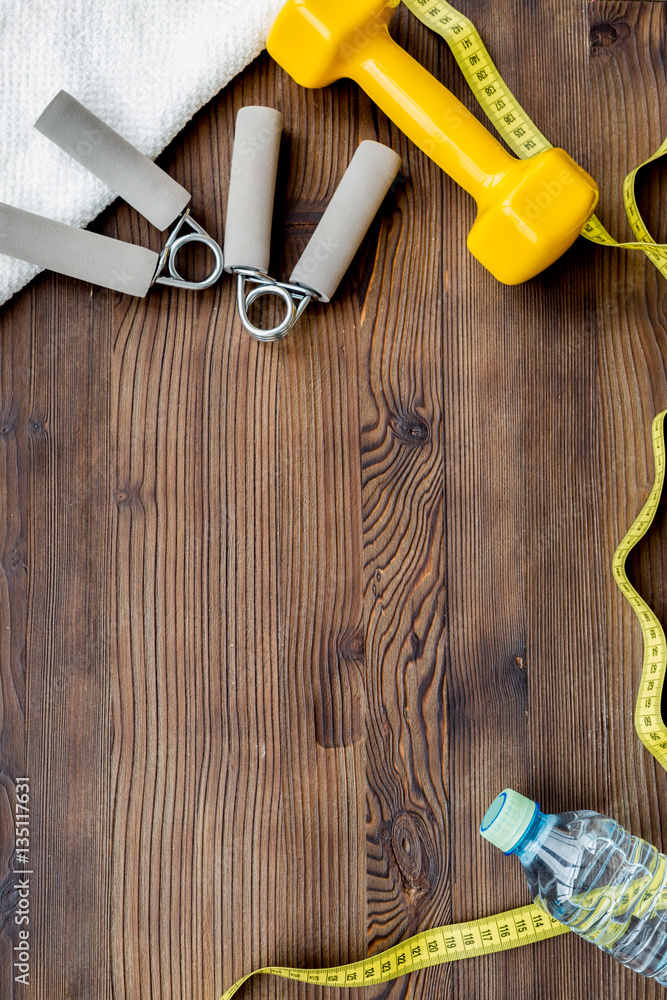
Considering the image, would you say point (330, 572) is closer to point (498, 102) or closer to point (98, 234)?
point (98, 234)

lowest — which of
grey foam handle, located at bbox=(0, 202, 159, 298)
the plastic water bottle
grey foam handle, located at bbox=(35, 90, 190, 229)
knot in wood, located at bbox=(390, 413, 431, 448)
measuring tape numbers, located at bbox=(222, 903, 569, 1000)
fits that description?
measuring tape numbers, located at bbox=(222, 903, 569, 1000)

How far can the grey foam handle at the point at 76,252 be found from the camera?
0.71m

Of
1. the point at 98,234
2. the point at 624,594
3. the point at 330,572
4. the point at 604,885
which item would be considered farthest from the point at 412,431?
the point at 604,885

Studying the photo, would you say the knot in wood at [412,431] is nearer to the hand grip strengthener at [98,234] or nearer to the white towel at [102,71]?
the hand grip strengthener at [98,234]

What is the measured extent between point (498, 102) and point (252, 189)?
0.94ft

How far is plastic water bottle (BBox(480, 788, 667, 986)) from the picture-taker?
0.71m

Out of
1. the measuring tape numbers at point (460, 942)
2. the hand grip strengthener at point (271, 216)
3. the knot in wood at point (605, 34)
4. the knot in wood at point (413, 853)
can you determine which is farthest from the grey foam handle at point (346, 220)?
the measuring tape numbers at point (460, 942)

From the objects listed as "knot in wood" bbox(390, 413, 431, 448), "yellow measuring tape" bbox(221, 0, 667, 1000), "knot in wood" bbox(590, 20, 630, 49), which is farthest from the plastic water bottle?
"knot in wood" bbox(590, 20, 630, 49)

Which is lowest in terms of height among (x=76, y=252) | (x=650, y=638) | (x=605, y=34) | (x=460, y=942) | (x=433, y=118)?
(x=460, y=942)

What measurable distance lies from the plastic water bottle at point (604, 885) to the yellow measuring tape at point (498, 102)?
0.58 m

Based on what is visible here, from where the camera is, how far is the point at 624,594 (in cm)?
76

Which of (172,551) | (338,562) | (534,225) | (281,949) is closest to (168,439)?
(172,551)

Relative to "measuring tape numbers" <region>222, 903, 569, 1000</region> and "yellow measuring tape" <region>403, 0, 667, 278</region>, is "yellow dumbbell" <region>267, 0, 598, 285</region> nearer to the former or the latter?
"yellow measuring tape" <region>403, 0, 667, 278</region>

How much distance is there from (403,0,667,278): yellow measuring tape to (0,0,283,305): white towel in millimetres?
175
